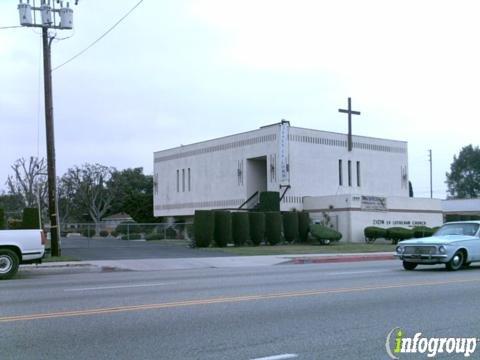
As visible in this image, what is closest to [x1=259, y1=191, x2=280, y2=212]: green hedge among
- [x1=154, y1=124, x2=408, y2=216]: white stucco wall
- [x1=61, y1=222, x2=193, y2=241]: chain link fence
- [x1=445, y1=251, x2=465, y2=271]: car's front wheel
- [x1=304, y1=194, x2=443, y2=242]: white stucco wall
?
[x1=154, y1=124, x2=408, y2=216]: white stucco wall

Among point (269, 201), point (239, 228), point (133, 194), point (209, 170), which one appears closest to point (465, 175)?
point (133, 194)

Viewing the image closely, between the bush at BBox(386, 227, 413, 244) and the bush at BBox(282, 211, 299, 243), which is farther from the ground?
the bush at BBox(282, 211, 299, 243)

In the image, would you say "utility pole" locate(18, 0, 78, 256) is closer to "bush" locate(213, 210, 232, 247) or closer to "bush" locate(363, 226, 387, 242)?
"bush" locate(213, 210, 232, 247)

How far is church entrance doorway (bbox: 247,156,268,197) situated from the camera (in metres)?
47.3

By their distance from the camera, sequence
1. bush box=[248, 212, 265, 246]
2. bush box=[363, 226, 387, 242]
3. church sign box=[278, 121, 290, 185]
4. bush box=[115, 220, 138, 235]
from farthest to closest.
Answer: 1. church sign box=[278, 121, 290, 185]
2. bush box=[115, 220, 138, 235]
3. bush box=[363, 226, 387, 242]
4. bush box=[248, 212, 265, 246]

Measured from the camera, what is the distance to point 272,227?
121 feet

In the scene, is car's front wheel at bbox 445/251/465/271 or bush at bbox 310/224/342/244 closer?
car's front wheel at bbox 445/251/465/271

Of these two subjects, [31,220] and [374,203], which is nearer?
[31,220]

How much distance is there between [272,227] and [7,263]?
20985 mm

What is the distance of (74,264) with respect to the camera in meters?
21.4

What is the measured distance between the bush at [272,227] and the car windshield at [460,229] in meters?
18.1

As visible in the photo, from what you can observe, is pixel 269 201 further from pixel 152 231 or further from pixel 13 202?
pixel 13 202

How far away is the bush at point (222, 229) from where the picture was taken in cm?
3462

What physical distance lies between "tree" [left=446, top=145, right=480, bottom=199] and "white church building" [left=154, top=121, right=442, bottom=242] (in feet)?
210
